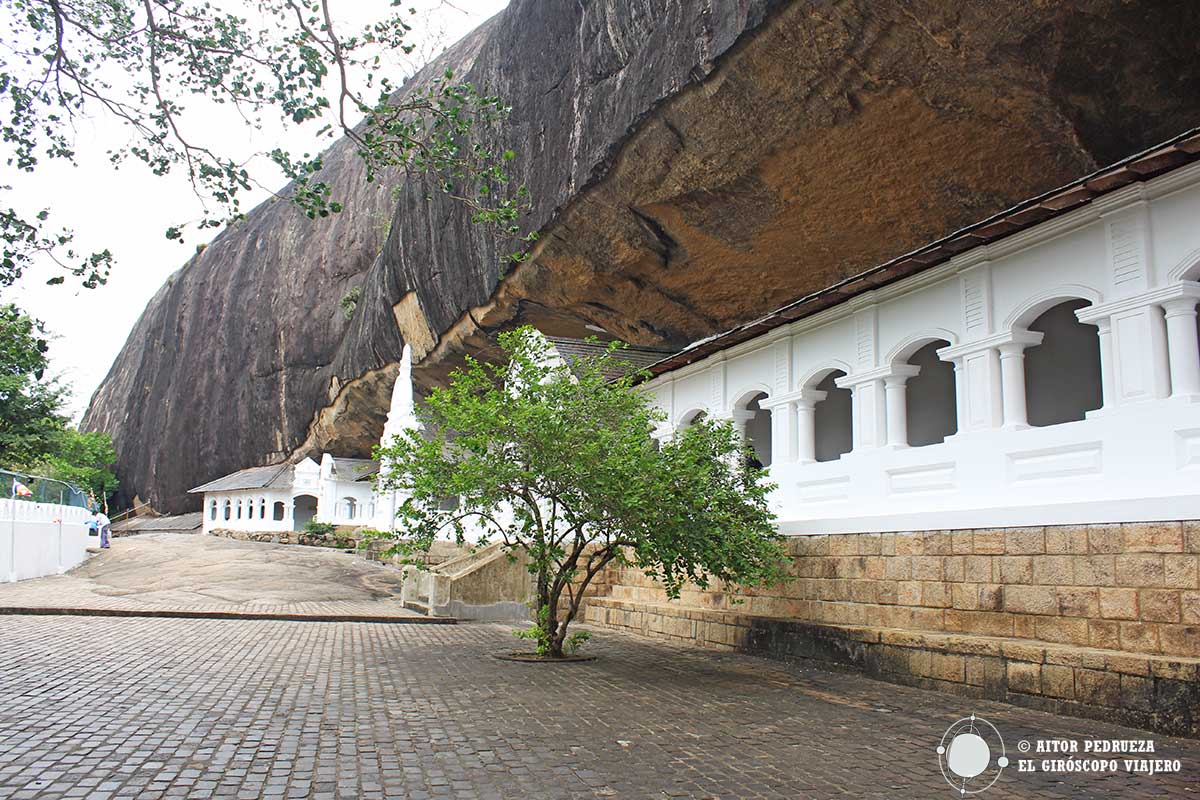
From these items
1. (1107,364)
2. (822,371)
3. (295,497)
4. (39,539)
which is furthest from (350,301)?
(1107,364)

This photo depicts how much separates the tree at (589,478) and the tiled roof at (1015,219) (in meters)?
1.95

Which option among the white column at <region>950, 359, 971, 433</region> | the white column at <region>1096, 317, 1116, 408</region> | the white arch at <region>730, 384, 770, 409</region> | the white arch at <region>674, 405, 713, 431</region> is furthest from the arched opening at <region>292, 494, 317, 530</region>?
the white column at <region>1096, 317, 1116, 408</region>

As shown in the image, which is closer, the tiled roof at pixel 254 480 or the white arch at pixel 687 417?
the white arch at pixel 687 417

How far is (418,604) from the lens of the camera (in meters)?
18.5

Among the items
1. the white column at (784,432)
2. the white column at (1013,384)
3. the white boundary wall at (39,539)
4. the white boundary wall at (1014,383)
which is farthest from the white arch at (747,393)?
the white boundary wall at (39,539)

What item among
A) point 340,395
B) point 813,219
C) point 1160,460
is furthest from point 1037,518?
point 340,395

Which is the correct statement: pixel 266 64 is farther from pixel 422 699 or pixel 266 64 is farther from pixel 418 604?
pixel 418 604

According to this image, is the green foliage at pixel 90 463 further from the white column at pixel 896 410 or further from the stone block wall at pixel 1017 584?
the white column at pixel 896 410

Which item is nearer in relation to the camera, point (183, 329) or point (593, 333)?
point (593, 333)

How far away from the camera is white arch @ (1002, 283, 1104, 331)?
850 cm

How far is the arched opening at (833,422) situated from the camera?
14.3m

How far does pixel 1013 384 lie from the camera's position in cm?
920

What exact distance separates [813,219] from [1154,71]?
5.13 meters

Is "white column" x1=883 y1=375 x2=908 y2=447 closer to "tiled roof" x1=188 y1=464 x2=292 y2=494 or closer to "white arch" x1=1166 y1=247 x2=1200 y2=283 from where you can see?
"white arch" x1=1166 y1=247 x2=1200 y2=283
